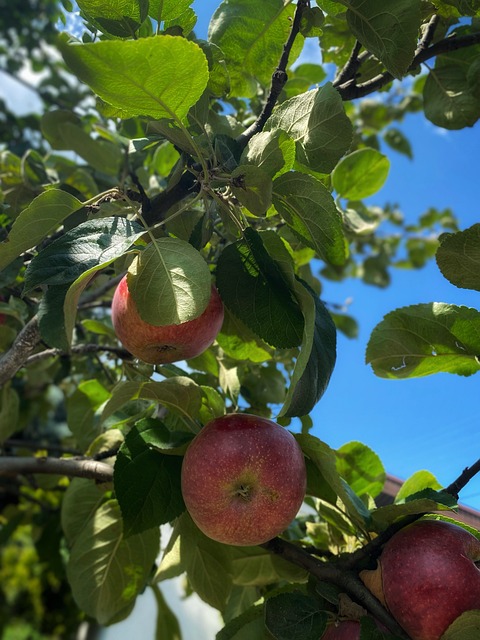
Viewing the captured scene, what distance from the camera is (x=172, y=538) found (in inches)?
34.3

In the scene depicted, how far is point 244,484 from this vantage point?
694mm

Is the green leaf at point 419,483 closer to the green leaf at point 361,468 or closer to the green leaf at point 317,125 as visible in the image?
the green leaf at point 361,468

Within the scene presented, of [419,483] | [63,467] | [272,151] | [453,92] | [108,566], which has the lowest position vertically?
[108,566]

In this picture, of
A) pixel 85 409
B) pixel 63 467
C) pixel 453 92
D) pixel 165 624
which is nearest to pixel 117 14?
pixel 453 92

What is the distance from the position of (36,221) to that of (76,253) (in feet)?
0.35

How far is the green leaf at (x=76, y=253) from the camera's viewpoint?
0.60 meters

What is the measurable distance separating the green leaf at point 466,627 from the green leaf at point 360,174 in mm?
813

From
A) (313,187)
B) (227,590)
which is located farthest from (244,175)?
(227,590)

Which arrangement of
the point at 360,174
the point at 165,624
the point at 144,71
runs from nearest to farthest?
the point at 144,71 < the point at 360,174 < the point at 165,624

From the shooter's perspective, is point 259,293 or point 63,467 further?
point 63,467

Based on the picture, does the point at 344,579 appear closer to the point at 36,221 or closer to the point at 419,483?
the point at 419,483

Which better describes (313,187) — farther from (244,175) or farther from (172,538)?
(172,538)

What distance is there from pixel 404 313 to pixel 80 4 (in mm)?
534

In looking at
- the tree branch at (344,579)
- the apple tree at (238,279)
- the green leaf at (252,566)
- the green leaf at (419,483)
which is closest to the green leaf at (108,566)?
the apple tree at (238,279)
